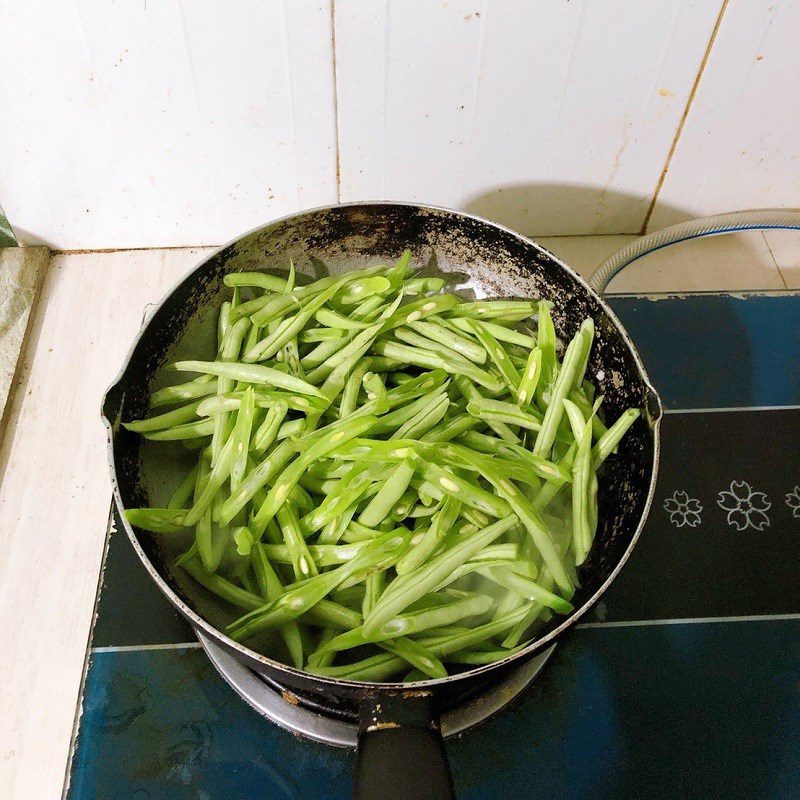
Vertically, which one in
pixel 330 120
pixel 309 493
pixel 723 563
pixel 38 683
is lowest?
pixel 38 683

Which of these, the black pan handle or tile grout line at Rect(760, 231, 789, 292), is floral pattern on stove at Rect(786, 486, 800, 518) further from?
the black pan handle

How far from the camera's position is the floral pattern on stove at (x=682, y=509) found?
919 mm

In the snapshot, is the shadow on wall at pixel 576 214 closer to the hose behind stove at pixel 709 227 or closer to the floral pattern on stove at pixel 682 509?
the hose behind stove at pixel 709 227

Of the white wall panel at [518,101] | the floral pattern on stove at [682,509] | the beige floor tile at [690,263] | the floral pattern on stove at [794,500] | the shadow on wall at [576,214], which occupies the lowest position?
the floral pattern on stove at [682,509]

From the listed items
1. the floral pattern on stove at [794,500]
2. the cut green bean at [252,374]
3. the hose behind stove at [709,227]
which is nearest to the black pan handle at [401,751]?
the cut green bean at [252,374]

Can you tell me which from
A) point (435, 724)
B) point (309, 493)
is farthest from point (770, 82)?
point (435, 724)

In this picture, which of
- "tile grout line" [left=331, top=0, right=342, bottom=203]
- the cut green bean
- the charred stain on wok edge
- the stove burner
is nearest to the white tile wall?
"tile grout line" [left=331, top=0, right=342, bottom=203]

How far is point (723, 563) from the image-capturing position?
89 centimetres

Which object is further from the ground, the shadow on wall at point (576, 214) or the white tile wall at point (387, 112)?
the white tile wall at point (387, 112)

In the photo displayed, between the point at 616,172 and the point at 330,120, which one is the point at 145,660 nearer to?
the point at 330,120

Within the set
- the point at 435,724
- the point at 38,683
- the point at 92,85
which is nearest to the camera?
the point at 435,724

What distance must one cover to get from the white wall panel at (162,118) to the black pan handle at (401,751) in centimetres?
83

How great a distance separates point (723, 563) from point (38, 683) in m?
0.84

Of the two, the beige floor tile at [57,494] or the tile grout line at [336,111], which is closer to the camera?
the beige floor tile at [57,494]
